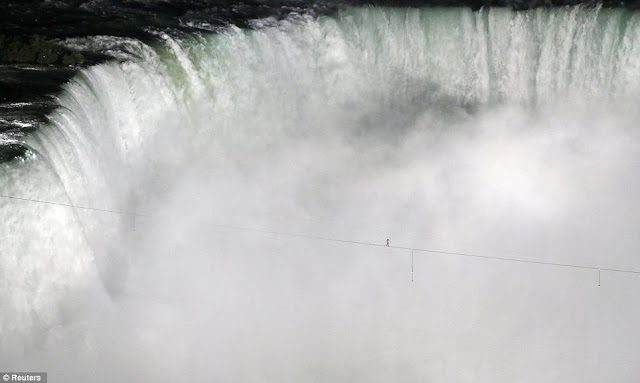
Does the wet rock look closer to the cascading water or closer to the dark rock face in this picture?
the dark rock face

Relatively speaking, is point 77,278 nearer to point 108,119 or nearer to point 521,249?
point 108,119

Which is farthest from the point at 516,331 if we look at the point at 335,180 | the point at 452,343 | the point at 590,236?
the point at 335,180

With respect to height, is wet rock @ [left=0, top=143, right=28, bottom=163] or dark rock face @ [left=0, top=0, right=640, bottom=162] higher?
dark rock face @ [left=0, top=0, right=640, bottom=162]

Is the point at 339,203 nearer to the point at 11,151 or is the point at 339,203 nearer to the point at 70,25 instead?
the point at 70,25

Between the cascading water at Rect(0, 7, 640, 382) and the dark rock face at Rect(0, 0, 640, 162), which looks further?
the dark rock face at Rect(0, 0, 640, 162)

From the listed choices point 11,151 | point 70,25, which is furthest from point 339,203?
point 11,151

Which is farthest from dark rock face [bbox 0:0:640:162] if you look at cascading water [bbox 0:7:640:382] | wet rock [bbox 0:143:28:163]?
cascading water [bbox 0:7:640:382]
